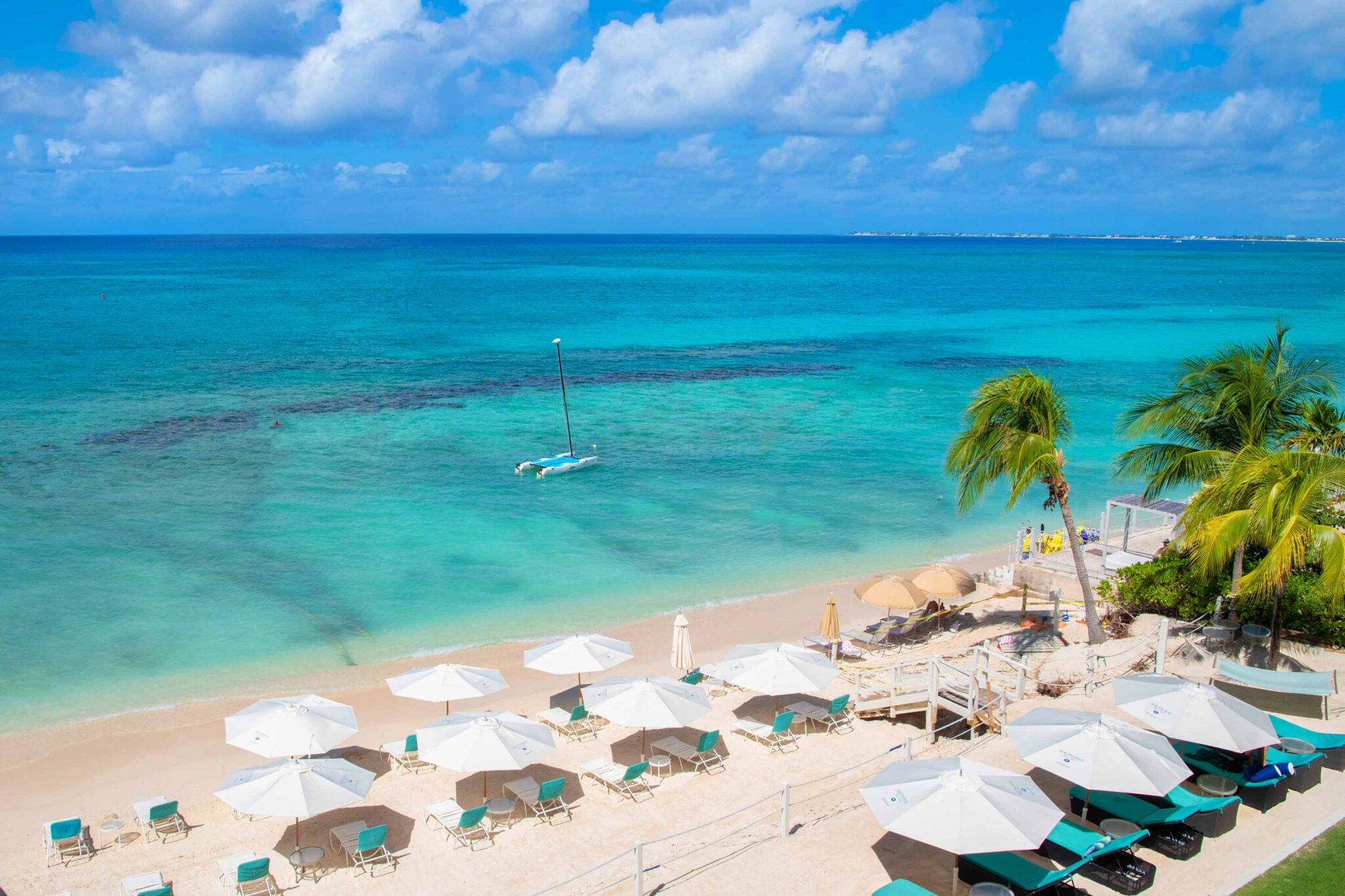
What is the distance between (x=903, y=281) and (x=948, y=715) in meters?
120

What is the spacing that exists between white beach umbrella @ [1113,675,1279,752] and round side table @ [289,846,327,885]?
30.9 ft

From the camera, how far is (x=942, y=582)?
17.7 m

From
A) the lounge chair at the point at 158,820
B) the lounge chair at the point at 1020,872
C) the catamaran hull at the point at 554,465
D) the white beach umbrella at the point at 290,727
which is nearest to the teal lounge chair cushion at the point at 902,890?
the lounge chair at the point at 1020,872

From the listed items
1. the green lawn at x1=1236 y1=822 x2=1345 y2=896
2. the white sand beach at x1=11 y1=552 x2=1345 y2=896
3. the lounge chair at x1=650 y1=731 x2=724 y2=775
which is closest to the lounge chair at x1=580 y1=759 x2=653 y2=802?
the white sand beach at x1=11 y1=552 x2=1345 y2=896

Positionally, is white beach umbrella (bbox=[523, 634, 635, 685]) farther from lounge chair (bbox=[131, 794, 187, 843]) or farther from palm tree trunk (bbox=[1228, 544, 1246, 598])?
palm tree trunk (bbox=[1228, 544, 1246, 598])

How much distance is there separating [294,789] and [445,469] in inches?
852

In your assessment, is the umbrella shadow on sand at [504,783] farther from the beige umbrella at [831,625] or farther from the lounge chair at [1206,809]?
the lounge chair at [1206,809]

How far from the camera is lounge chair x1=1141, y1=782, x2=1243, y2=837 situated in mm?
A: 10070

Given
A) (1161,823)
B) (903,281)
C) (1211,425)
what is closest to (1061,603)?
(1211,425)

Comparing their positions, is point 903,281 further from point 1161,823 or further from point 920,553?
point 1161,823

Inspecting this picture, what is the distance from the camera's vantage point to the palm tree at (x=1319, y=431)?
47.4ft

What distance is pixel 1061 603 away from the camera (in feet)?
63.4

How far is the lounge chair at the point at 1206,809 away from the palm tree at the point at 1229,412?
5180 mm

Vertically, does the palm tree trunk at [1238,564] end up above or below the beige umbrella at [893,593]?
above
